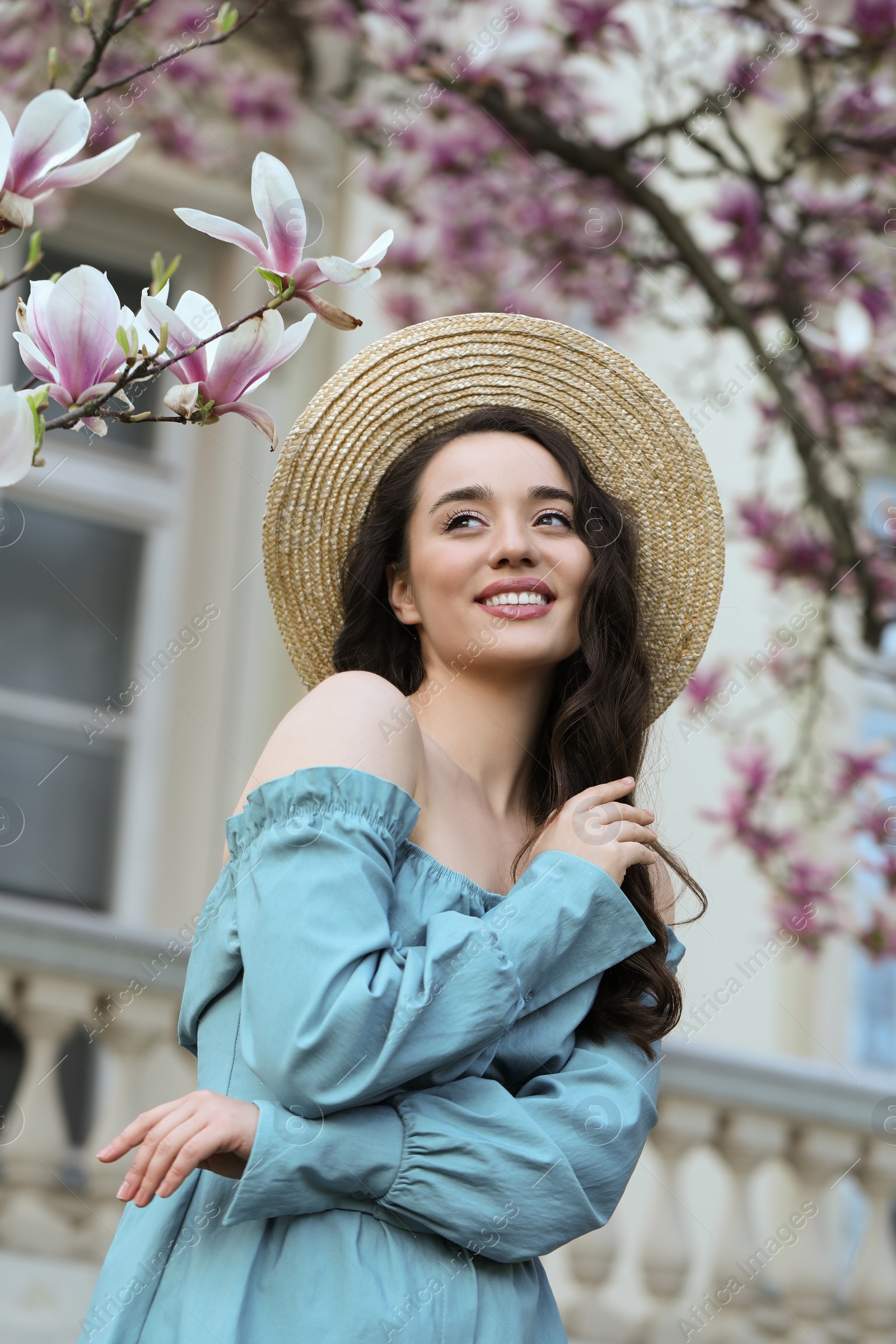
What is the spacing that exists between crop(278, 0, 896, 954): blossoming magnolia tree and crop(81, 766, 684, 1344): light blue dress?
5.65ft

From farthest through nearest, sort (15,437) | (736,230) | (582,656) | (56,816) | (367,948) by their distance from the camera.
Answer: (56,816) < (736,230) < (582,656) < (367,948) < (15,437)

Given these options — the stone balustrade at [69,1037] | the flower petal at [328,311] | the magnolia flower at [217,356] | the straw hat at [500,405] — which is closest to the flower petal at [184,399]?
the magnolia flower at [217,356]

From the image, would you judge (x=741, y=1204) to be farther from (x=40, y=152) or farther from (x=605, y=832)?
(x=40, y=152)

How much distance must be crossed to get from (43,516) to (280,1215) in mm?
3163

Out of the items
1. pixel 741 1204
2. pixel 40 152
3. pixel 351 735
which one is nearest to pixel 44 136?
pixel 40 152

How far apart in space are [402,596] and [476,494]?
0.57ft

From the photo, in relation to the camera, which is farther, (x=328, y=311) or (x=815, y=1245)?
(x=815, y=1245)

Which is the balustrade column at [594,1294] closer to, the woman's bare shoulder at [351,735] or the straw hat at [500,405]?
the straw hat at [500,405]

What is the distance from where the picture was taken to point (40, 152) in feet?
3.22

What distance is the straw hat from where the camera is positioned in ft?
5.97

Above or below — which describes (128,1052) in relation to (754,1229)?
above

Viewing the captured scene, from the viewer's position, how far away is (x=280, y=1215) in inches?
52.1

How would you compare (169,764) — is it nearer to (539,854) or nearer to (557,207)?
(557,207)

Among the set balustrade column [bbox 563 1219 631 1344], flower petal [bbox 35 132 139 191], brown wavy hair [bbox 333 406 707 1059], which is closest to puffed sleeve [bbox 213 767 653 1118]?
brown wavy hair [bbox 333 406 707 1059]
